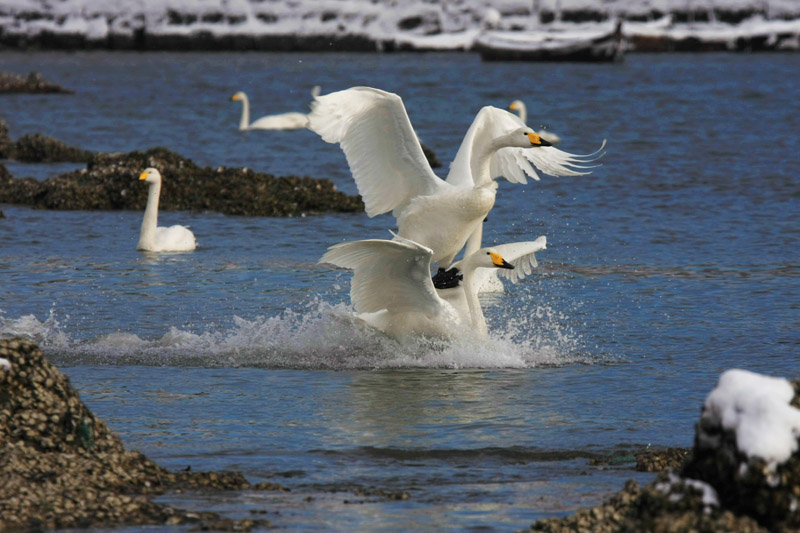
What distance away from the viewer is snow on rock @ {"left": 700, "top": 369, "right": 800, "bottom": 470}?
4758 millimetres

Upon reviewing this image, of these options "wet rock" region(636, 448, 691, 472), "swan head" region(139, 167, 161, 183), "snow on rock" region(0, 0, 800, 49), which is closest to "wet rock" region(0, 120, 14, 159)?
"swan head" region(139, 167, 161, 183)

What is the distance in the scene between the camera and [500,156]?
1328cm

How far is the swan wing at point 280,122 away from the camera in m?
31.0

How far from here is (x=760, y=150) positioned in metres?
25.7

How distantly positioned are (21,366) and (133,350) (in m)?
3.72

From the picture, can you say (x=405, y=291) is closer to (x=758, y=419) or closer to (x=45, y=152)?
(x=758, y=419)

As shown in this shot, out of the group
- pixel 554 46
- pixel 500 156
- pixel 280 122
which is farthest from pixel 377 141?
pixel 554 46

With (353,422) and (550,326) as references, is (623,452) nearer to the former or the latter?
(353,422)

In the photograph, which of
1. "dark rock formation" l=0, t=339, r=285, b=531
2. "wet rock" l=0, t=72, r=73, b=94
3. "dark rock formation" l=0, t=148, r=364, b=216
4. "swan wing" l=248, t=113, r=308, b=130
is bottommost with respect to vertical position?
"wet rock" l=0, t=72, r=73, b=94

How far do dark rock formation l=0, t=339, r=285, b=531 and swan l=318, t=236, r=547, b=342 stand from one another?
3131mm

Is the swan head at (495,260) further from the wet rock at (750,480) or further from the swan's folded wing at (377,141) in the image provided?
the wet rock at (750,480)

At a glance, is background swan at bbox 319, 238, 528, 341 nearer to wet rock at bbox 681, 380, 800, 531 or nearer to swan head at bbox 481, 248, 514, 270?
swan head at bbox 481, 248, 514, 270

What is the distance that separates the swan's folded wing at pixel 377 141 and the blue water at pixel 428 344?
3.86 ft

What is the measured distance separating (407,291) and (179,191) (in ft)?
31.3
